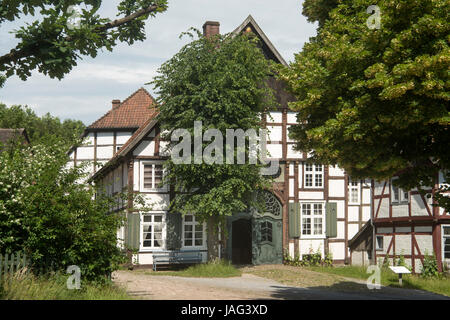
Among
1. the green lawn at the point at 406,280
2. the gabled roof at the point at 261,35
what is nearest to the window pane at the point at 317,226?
Answer: the green lawn at the point at 406,280

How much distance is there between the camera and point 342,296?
53.8 feet

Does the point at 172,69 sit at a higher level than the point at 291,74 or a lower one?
higher

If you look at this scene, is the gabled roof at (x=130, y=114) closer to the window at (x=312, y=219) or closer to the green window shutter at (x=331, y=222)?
the window at (x=312, y=219)

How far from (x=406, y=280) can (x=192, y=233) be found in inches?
387

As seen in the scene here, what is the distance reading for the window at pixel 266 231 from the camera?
93.1 feet

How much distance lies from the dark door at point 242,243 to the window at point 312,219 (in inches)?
132

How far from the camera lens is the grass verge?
11008 mm

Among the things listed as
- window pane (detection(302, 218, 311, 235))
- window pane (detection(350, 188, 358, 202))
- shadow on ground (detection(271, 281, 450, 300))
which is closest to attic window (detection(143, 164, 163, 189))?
window pane (detection(302, 218, 311, 235))

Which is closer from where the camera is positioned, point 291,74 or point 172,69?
point 291,74

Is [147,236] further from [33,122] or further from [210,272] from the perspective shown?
[33,122]

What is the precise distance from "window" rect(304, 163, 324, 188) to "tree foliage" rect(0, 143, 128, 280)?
16.5 meters
